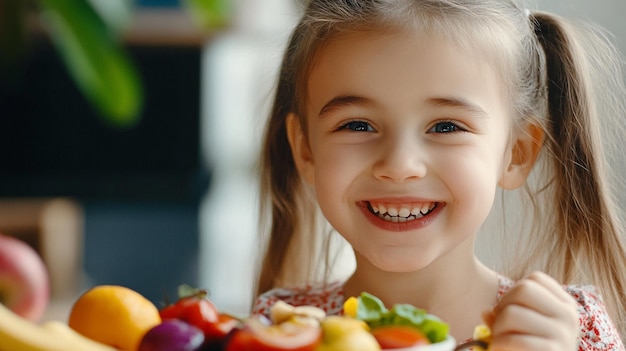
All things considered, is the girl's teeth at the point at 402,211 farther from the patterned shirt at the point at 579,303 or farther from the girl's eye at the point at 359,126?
the patterned shirt at the point at 579,303

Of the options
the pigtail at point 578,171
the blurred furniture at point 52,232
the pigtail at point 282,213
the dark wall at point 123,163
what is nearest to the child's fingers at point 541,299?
the pigtail at point 578,171

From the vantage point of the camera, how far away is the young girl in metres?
1.21

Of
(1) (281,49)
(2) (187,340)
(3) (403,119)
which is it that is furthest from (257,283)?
(2) (187,340)

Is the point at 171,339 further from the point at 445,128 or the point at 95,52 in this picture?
the point at 445,128

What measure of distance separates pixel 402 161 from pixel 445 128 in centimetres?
9

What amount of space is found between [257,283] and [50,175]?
291cm

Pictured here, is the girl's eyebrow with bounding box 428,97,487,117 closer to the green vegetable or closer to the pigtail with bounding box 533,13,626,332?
the pigtail with bounding box 533,13,626,332

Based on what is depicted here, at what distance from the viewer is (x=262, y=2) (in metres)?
4.52

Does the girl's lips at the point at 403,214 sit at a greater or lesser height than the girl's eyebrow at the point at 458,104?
lesser

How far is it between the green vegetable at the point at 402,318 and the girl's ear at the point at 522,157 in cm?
58

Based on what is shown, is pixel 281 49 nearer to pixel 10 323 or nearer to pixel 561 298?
pixel 561 298

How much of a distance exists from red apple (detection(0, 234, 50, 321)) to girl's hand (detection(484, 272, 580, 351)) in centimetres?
44

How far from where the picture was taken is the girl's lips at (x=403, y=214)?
4.06 feet

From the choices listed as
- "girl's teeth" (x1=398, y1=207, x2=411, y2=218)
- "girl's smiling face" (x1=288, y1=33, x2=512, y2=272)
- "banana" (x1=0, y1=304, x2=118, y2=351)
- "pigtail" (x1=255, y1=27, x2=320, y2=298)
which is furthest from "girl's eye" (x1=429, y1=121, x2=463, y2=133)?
"banana" (x1=0, y1=304, x2=118, y2=351)
